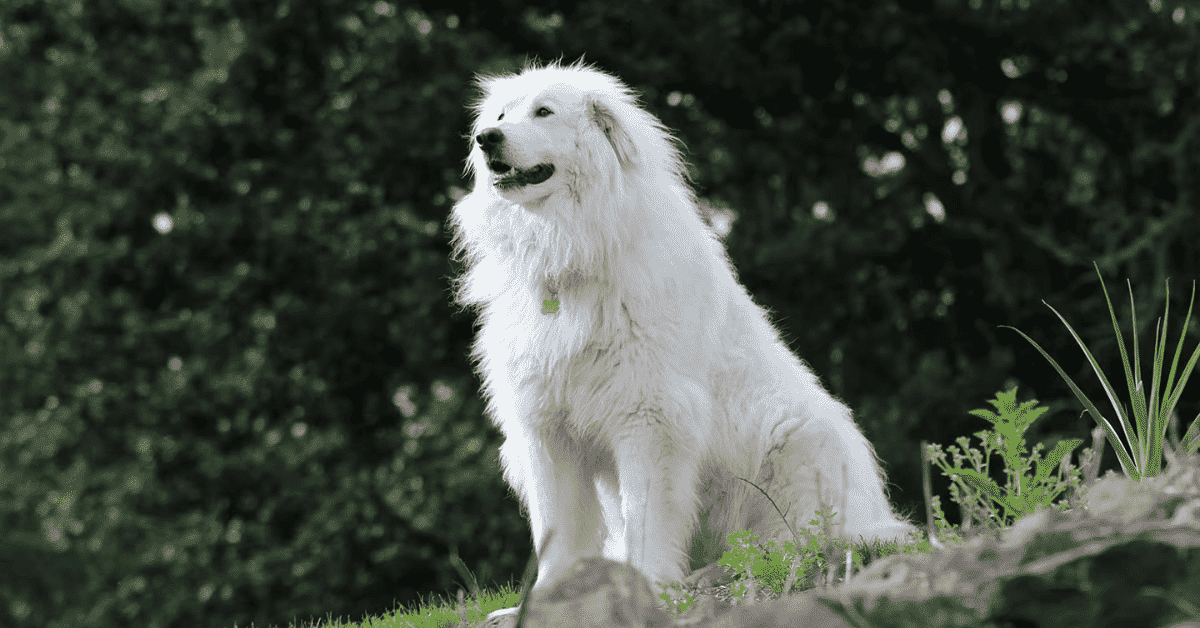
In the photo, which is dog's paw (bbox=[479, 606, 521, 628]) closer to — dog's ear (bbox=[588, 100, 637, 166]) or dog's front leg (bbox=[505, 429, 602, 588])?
dog's front leg (bbox=[505, 429, 602, 588])

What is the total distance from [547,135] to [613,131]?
0.27 metres

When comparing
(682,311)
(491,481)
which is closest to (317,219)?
(491,481)

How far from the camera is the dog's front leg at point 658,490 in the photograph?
277 centimetres

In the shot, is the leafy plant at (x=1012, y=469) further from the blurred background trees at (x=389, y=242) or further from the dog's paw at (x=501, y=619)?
the blurred background trees at (x=389, y=242)

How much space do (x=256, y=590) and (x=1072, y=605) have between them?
191 inches

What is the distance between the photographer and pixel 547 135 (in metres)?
2.96

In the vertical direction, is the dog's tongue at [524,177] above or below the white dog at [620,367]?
above

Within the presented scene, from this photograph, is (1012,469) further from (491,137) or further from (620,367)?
(491,137)

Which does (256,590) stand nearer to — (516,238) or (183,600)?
(183,600)

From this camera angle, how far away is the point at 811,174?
19.2 feet

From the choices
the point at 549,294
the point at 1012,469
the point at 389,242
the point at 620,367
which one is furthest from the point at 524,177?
the point at 389,242

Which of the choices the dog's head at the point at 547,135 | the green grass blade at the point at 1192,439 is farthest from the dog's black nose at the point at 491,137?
the green grass blade at the point at 1192,439

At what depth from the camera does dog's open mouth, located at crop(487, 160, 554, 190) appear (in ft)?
9.58

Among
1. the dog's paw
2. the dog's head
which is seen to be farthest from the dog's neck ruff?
the dog's paw
